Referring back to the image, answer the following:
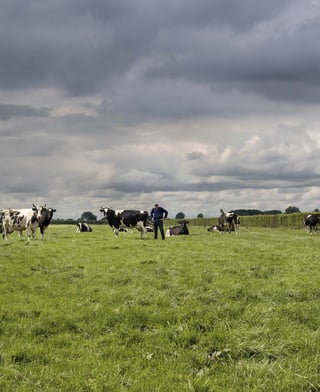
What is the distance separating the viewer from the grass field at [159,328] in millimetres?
5520

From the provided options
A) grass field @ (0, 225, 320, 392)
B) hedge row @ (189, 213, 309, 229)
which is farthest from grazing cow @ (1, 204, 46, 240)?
hedge row @ (189, 213, 309, 229)

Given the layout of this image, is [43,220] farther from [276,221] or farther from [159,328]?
[276,221]

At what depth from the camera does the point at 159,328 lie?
24.7 feet

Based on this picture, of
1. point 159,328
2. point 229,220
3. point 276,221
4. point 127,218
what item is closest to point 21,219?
point 127,218

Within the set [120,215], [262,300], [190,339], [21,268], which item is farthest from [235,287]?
[120,215]

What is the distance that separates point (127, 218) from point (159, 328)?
23551 mm

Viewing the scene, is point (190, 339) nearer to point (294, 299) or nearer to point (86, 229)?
Result: point (294, 299)

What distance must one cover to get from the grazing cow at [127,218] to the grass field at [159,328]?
16861 millimetres

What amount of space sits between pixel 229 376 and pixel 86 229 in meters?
39.2

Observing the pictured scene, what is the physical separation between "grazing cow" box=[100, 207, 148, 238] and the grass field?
664 inches

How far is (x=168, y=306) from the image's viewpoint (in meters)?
8.95

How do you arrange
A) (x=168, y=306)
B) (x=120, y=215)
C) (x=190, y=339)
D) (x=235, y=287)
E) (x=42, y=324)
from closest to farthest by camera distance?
(x=190, y=339) → (x=42, y=324) → (x=168, y=306) → (x=235, y=287) → (x=120, y=215)

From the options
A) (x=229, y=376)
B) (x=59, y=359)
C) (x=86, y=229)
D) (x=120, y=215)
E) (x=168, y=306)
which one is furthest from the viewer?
(x=86, y=229)

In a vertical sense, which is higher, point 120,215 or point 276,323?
point 120,215
